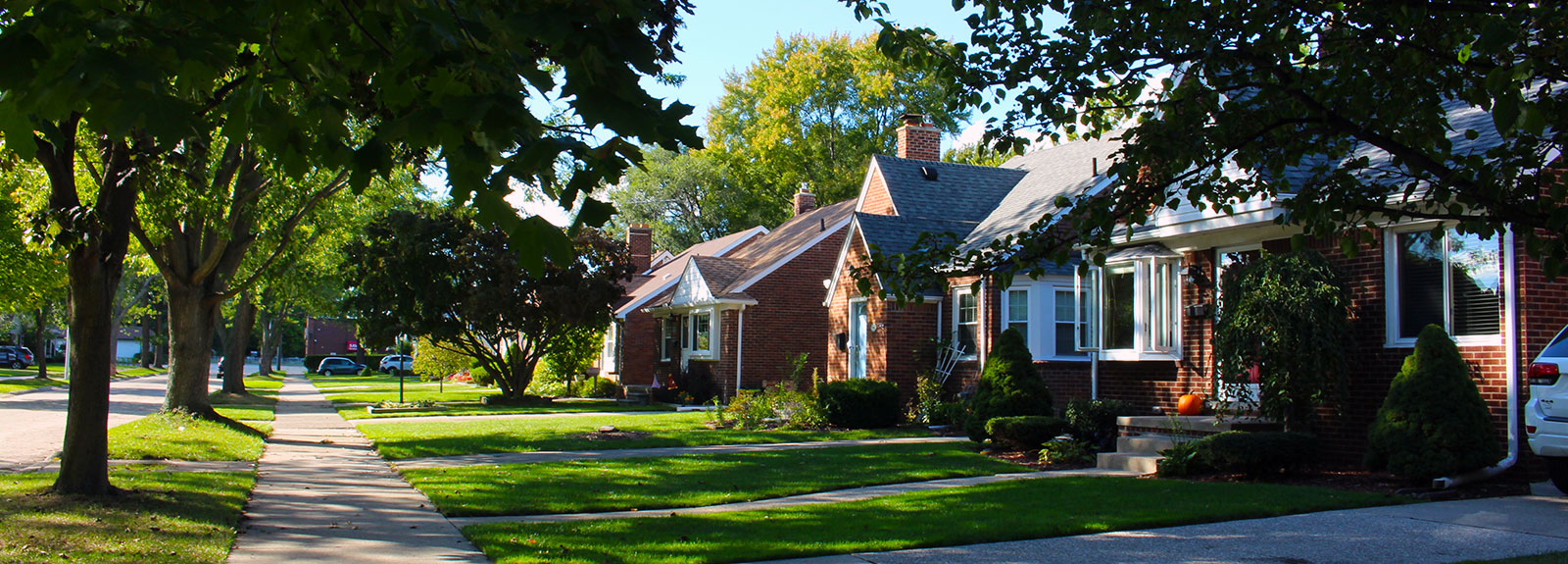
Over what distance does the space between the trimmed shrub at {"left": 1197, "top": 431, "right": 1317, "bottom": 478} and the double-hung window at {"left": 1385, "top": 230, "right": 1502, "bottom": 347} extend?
5.85ft

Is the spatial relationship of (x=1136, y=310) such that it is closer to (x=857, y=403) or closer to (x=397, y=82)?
(x=857, y=403)

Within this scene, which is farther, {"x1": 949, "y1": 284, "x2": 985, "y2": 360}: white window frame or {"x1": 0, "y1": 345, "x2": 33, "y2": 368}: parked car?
{"x1": 0, "y1": 345, "x2": 33, "y2": 368}: parked car

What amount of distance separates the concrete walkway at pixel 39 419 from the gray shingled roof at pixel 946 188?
16028 millimetres

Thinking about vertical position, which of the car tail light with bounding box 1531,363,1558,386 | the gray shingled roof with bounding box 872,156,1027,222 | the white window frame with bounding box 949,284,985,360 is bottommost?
the car tail light with bounding box 1531,363,1558,386

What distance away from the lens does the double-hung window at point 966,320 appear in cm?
2038

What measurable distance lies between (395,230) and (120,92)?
2718 cm

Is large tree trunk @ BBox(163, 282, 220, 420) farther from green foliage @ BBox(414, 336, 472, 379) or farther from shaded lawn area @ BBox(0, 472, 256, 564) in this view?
green foliage @ BBox(414, 336, 472, 379)

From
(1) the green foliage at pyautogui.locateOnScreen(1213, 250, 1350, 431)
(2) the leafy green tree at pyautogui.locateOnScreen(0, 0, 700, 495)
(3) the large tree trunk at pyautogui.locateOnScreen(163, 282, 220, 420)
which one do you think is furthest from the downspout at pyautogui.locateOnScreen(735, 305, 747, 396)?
(2) the leafy green tree at pyautogui.locateOnScreen(0, 0, 700, 495)

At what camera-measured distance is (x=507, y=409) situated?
93.0 feet

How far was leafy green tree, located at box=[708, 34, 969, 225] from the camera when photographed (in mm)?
48781

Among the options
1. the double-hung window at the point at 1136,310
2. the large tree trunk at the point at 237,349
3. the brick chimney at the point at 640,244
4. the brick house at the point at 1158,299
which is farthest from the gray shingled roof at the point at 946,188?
the large tree trunk at the point at 237,349

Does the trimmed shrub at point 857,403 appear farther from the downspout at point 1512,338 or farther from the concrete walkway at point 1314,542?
the concrete walkway at point 1314,542

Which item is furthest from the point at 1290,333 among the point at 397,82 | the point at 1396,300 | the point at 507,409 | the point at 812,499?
the point at 507,409

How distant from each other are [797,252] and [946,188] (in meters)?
4.75
